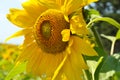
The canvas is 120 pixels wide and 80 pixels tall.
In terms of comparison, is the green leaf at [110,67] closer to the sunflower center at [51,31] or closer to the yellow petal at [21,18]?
the sunflower center at [51,31]

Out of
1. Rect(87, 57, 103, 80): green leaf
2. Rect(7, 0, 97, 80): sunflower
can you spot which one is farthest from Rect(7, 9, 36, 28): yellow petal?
Rect(87, 57, 103, 80): green leaf

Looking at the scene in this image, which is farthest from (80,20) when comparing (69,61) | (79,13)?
(69,61)

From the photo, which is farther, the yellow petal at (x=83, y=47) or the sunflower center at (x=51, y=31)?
the sunflower center at (x=51, y=31)

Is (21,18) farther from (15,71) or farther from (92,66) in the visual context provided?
(92,66)

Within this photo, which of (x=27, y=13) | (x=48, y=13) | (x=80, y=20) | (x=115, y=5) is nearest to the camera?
(x=80, y=20)

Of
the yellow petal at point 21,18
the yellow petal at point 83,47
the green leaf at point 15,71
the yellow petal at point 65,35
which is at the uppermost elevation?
the yellow petal at point 21,18

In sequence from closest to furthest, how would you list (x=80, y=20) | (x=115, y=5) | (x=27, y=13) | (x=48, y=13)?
(x=80, y=20) < (x=48, y=13) < (x=27, y=13) < (x=115, y=5)

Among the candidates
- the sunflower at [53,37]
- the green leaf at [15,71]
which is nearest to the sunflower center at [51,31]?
the sunflower at [53,37]

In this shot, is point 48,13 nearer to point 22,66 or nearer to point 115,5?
point 22,66

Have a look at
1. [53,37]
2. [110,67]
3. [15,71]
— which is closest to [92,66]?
[110,67]
